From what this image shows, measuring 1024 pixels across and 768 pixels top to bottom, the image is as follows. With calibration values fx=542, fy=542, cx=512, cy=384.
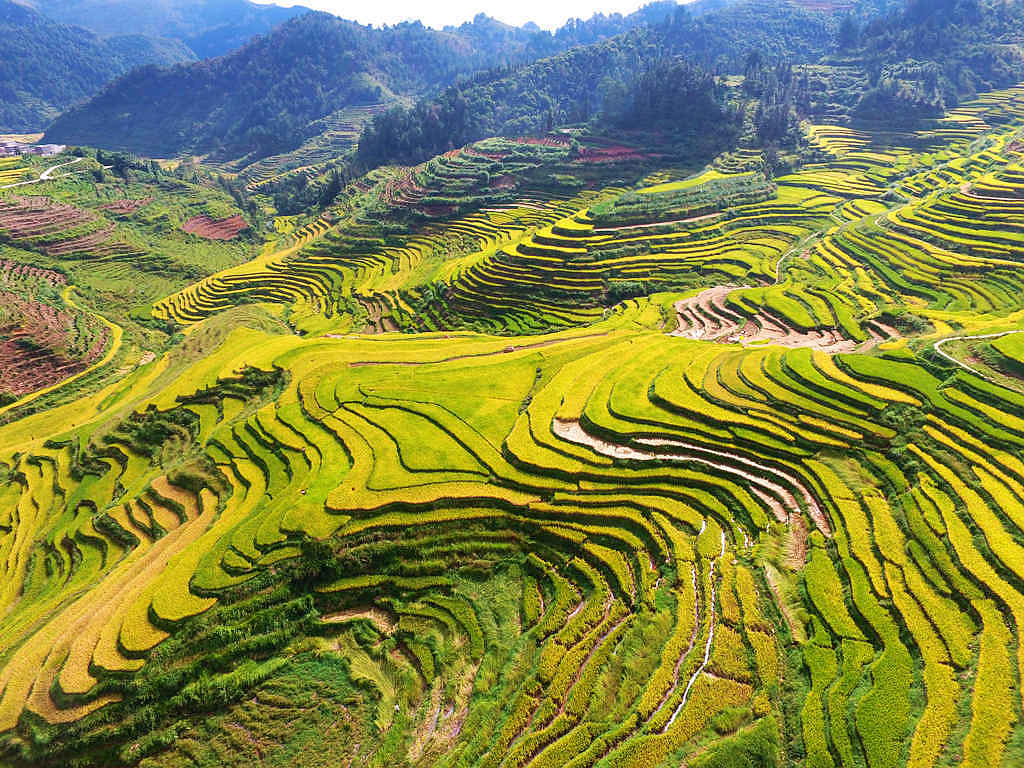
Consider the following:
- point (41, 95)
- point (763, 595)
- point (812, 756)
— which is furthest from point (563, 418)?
point (41, 95)

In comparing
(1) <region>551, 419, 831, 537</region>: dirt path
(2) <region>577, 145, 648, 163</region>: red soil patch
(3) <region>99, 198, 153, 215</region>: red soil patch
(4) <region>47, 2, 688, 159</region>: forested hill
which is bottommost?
(1) <region>551, 419, 831, 537</region>: dirt path

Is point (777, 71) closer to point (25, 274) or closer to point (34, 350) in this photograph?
point (34, 350)

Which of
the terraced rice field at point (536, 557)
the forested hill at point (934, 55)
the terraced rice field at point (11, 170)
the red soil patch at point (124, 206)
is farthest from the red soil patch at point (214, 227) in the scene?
the forested hill at point (934, 55)

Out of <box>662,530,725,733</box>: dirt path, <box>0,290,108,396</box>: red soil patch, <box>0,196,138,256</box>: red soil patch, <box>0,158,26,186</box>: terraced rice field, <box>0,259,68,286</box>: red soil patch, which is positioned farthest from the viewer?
<box>0,158,26,186</box>: terraced rice field

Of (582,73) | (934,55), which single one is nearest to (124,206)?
(582,73)

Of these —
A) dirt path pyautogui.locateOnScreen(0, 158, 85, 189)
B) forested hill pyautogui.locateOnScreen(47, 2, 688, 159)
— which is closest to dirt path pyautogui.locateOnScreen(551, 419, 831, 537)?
dirt path pyautogui.locateOnScreen(0, 158, 85, 189)

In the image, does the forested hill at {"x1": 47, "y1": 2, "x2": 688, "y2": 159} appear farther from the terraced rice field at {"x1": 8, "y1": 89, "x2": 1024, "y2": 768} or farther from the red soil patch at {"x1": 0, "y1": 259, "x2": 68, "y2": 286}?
the terraced rice field at {"x1": 8, "y1": 89, "x2": 1024, "y2": 768}

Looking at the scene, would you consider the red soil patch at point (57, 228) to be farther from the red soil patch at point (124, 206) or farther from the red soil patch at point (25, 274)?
the red soil patch at point (25, 274)
